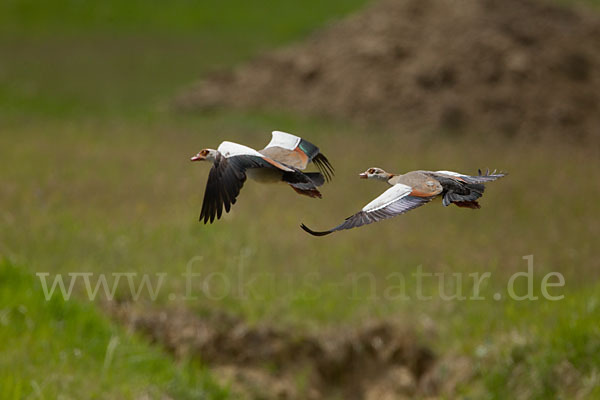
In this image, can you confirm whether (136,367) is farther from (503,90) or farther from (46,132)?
(503,90)

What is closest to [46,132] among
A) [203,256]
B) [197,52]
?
[203,256]

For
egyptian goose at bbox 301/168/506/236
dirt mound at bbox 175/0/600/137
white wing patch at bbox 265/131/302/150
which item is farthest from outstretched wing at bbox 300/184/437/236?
dirt mound at bbox 175/0/600/137

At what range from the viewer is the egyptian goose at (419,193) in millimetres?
1575

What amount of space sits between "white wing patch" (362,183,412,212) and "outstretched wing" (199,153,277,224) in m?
0.21

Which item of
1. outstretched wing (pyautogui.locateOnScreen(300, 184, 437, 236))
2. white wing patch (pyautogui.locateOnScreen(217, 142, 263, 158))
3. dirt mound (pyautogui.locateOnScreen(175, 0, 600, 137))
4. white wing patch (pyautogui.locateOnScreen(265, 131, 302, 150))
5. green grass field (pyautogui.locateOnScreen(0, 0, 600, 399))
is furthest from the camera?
dirt mound (pyautogui.locateOnScreen(175, 0, 600, 137))

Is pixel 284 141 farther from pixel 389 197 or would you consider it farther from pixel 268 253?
→ pixel 268 253

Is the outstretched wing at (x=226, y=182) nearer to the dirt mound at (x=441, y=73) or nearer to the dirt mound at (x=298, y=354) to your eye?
the dirt mound at (x=298, y=354)

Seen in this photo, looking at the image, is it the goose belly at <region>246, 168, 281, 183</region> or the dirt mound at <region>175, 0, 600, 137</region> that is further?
the dirt mound at <region>175, 0, 600, 137</region>

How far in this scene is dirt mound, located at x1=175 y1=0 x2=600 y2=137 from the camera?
25.5 metres

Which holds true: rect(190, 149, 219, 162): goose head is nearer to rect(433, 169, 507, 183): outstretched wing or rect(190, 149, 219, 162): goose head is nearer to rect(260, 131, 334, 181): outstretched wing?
rect(260, 131, 334, 181): outstretched wing

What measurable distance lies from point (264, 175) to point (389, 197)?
26cm

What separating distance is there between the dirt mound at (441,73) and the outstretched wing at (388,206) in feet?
74.3

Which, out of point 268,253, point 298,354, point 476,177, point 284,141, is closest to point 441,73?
point 268,253

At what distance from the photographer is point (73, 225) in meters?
13.9
